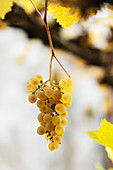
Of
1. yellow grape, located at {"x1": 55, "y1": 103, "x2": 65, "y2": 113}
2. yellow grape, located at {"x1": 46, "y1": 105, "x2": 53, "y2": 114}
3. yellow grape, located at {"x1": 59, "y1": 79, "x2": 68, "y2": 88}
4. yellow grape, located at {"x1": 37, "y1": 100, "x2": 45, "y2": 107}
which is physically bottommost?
yellow grape, located at {"x1": 55, "y1": 103, "x2": 65, "y2": 113}

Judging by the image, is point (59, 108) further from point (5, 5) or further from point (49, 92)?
point (5, 5)

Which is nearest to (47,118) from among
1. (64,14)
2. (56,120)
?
(56,120)

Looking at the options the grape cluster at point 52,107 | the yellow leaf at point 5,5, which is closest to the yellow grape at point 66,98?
the grape cluster at point 52,107

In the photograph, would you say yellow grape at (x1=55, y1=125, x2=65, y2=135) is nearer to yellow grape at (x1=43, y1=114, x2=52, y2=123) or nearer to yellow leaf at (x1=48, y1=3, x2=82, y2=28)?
yellow grape at (x1=43, y1=114, x2=52, y2=123)

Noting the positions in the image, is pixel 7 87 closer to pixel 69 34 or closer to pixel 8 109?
pixel 8 109

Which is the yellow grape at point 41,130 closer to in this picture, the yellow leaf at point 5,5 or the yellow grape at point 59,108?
the yellow grape at point 59,108

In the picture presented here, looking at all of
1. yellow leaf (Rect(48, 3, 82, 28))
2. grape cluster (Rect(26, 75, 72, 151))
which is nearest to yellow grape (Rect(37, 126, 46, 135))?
grape cluster (Rect(26, 75, 72, 151))

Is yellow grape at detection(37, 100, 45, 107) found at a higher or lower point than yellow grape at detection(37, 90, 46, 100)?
lower
